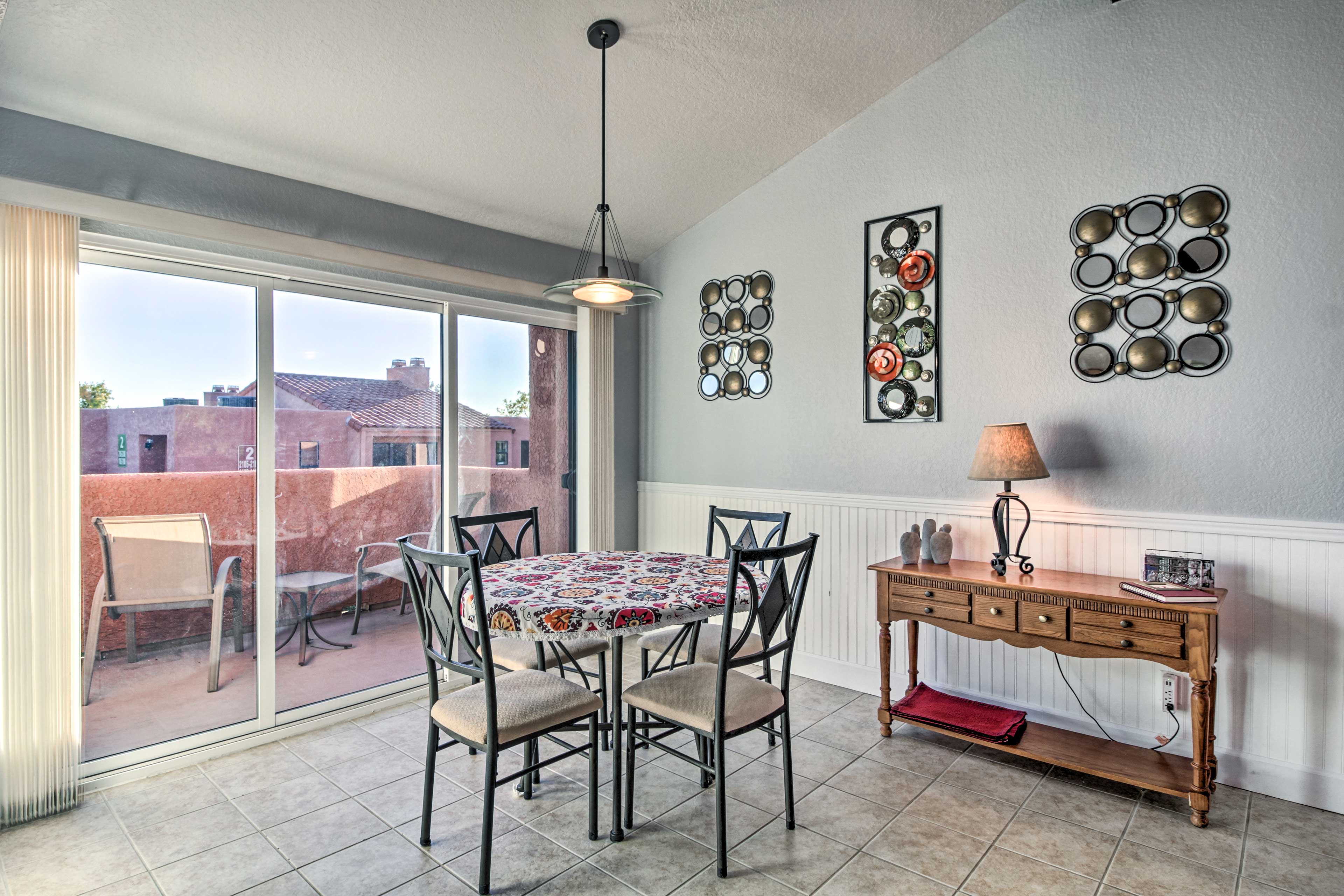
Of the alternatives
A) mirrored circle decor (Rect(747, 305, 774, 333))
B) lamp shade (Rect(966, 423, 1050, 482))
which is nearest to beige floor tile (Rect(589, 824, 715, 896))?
lamp shade (Rect(966, 423, 1050, 482))

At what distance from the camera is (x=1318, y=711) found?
2.45 metres

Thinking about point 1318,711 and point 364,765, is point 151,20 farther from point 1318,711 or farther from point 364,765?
point 1318,711

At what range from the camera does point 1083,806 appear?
8.05 feet

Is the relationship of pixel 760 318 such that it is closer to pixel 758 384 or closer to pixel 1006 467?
pixel 758 384

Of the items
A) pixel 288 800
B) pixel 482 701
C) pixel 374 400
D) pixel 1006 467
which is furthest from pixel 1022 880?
pixel 374 400

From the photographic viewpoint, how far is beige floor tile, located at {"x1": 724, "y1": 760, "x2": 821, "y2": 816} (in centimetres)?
248

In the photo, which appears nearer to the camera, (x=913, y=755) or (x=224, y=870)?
(x=224, y=870)

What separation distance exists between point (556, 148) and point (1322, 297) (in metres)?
3.06

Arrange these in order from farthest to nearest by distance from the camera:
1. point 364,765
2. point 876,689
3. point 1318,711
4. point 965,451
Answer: point 876,689, point 965,451, point 364,765, point 1318,711

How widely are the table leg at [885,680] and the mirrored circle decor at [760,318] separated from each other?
1.73 metres

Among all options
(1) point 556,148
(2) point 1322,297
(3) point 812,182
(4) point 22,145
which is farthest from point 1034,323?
(4) point 22,145

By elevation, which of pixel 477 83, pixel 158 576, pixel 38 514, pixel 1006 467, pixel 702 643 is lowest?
pixel 702 643

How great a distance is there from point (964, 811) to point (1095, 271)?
2142mm

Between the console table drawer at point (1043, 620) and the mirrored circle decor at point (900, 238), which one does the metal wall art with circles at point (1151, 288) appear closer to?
the mirrored circle decor at point (900, 238)
